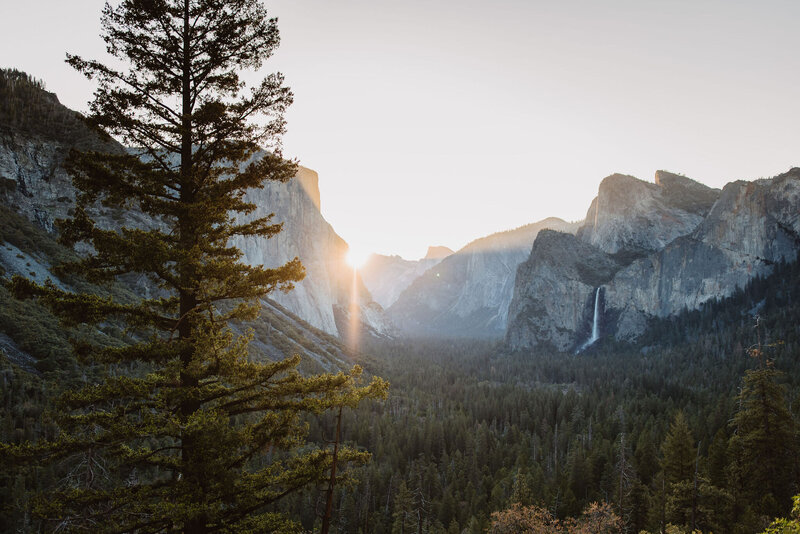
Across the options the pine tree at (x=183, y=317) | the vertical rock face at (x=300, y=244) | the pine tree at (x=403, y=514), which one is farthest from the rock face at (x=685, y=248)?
the pine tree at (x=183, y=317)

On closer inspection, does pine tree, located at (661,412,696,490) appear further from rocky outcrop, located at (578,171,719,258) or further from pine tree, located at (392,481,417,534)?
rocky outcrop, located at (578,171,719,258)

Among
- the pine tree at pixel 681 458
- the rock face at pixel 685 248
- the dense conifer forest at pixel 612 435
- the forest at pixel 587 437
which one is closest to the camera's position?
the forest at pixel 587 437

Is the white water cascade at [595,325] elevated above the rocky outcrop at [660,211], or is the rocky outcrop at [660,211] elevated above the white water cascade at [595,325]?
the rocky outcrop at [660,211]

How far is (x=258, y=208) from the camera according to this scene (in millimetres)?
116375

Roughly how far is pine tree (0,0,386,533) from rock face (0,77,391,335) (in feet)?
4.99

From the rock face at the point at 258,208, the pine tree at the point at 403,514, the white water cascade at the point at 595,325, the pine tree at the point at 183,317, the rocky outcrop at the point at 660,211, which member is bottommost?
the pine tree at the point at 403,514

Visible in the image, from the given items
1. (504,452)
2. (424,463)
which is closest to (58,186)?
(424,463)

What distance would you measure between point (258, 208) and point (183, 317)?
370ft

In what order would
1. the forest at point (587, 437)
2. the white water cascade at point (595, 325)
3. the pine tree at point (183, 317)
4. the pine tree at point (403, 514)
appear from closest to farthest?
the pine tree at point (183, 317)
the forest at point (587, 437)
the pine tree at point (403, 514)
the white water cascade at point (595, 325)

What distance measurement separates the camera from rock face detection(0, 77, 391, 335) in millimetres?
79312

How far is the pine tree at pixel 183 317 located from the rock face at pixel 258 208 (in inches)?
59.9

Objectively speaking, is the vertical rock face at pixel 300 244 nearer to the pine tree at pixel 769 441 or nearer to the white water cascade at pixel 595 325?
the white water cascade at pixel 595 325

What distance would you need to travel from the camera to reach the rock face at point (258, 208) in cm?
7931

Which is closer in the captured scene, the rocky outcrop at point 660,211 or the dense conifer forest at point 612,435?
the dense conifer forest at point 612,435
